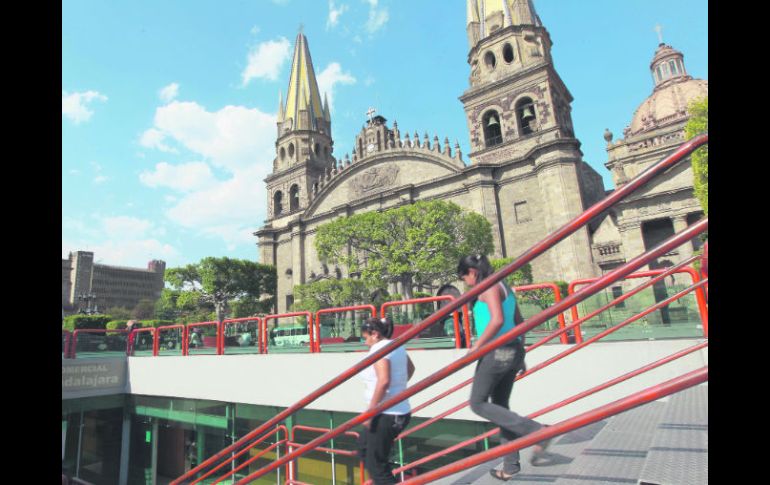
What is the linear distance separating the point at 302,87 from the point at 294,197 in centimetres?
1347

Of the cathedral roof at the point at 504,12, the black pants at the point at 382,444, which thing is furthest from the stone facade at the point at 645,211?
the black pants at the point at 382,444

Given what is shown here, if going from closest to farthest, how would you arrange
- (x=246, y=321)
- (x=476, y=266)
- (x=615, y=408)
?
1. (x=615, y=408)
2. (x=476, y=266)
3. (x=246, y=321)

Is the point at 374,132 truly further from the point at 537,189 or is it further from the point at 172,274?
the point at 172,274

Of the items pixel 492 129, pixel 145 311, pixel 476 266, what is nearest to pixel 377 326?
pixel 476 266

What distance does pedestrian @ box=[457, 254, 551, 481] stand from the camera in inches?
103

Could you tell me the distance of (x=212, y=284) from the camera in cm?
3394

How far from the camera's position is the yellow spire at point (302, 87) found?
46625 mm

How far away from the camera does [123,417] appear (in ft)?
42.7

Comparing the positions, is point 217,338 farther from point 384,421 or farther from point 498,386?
point 498,386

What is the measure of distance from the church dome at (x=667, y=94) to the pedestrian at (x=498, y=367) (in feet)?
166

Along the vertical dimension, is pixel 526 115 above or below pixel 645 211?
above

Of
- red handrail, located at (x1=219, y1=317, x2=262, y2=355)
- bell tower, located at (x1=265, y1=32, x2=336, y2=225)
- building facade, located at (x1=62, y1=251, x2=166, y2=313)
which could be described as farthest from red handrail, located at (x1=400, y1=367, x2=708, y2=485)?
building facade, located at (x1=62, y1=251, x2=166, y2=313)
